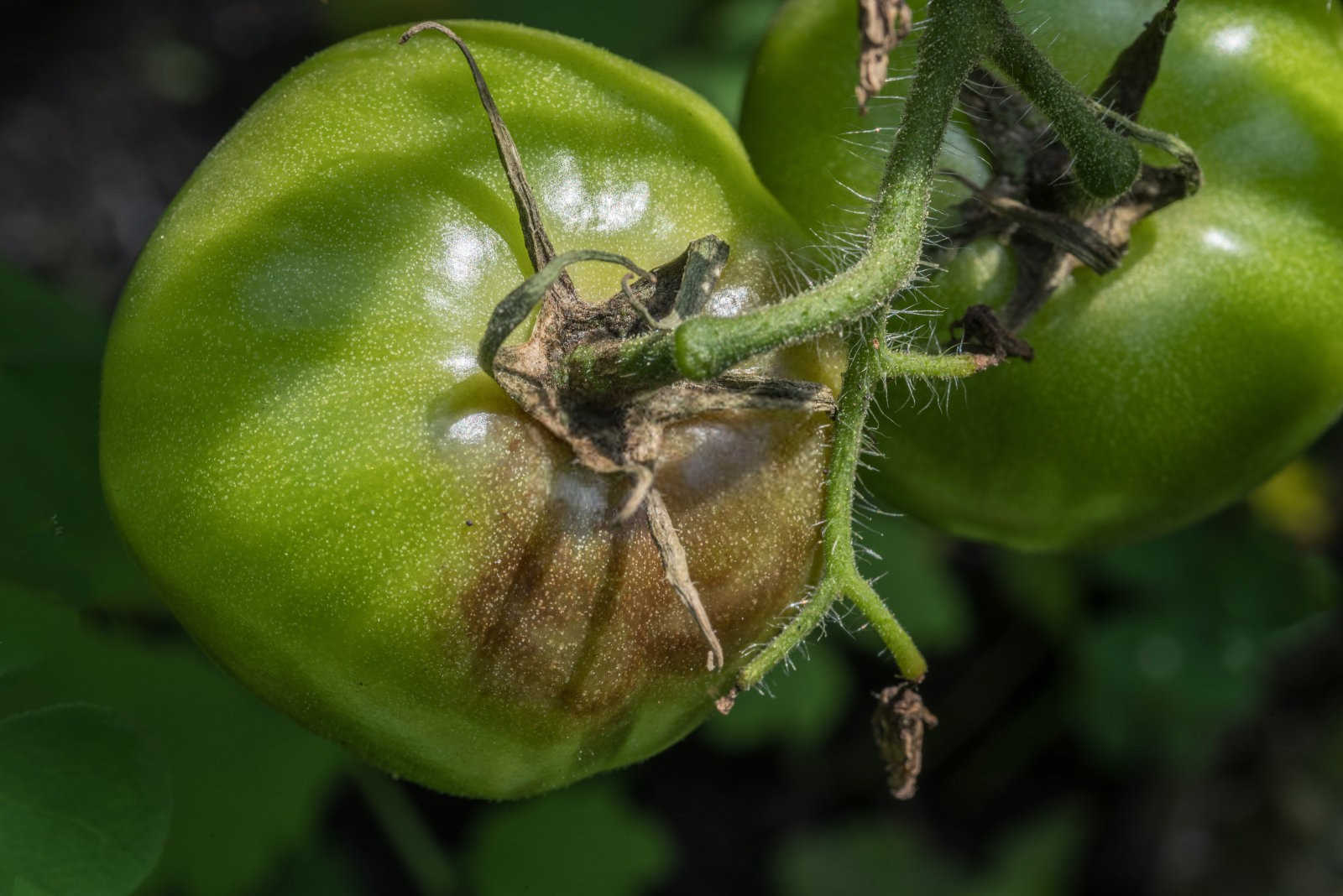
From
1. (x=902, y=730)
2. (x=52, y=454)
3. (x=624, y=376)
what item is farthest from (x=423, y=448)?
(x=52, y=454)

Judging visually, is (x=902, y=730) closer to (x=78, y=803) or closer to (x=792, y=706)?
(x=78, y=803)

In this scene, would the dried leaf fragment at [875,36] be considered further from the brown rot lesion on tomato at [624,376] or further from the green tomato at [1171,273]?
the green tomato at [1171,273]

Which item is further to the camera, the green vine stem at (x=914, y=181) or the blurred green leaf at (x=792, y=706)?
the blurred green leaf at (x=792, y=706)

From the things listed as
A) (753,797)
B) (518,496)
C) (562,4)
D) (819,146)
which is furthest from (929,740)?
(518,496)

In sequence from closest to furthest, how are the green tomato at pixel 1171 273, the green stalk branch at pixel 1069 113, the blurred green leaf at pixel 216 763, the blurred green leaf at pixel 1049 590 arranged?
the green stalk branch at pixel 1069 113
the green tomato at pixel 1171 273
the blurred green leaf at pixel 216 763
the blurred green leaf at pixel 1049 590

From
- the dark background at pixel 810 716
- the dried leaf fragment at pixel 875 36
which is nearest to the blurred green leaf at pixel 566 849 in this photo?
the dark background at pixel 810 716

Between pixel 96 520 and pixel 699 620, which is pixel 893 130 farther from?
pixel 96 520
